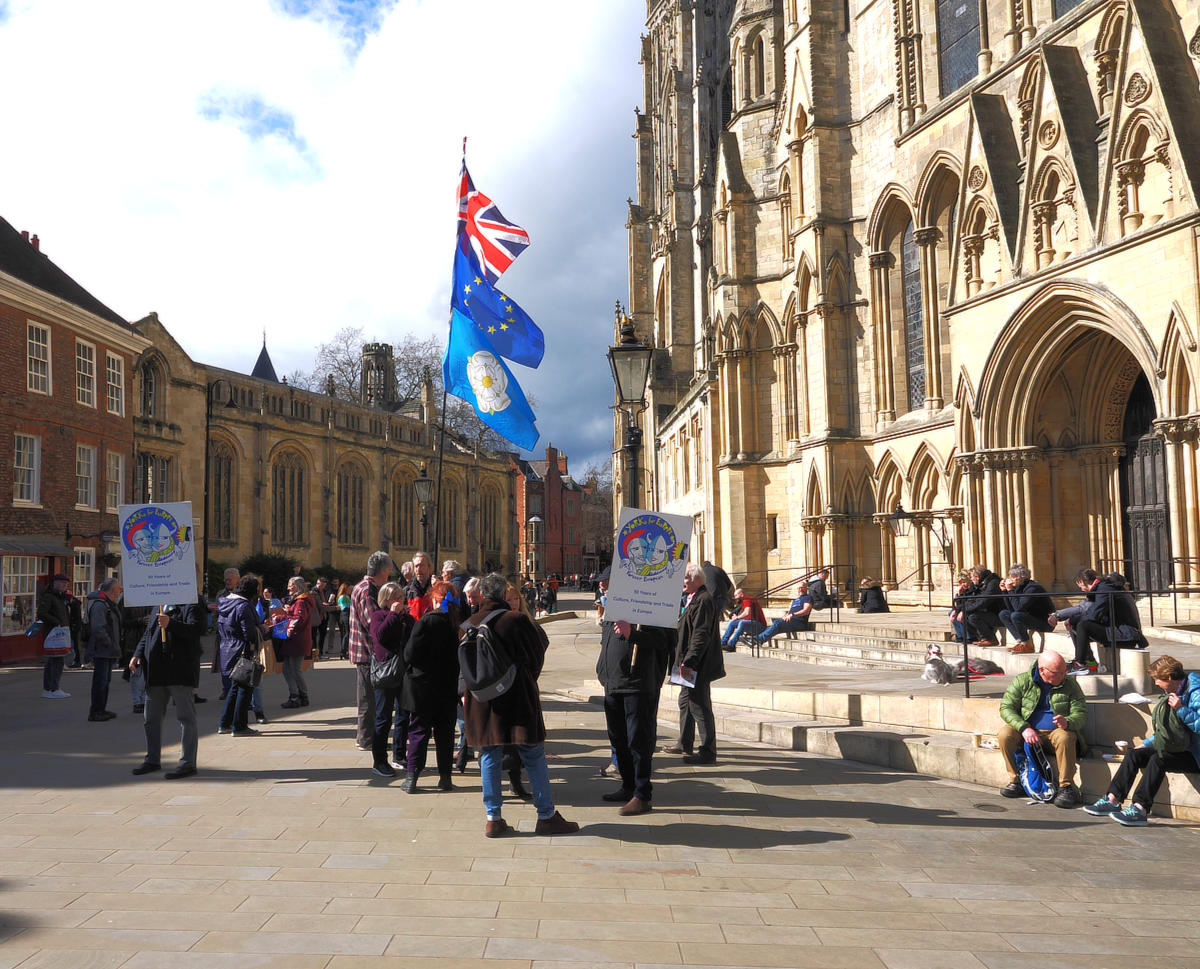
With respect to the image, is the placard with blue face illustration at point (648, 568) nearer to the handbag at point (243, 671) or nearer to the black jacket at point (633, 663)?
the black jacket at point (633, 663)

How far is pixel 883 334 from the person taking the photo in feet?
75.0

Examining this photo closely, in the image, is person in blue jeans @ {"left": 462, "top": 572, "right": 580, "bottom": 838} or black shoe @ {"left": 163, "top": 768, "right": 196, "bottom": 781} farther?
black shoe @ {"left": 163, "top": 768, "right": 196, "bottom": 781}

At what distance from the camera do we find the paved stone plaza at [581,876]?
14.8ft

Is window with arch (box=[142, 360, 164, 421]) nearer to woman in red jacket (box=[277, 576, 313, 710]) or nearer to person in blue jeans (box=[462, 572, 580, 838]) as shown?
woman in red jacket (box=[277, 576, 313, 710])

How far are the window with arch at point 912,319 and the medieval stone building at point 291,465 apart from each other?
26.2 meters

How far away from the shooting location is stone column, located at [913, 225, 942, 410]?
835 inches

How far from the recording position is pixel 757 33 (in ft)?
96.8

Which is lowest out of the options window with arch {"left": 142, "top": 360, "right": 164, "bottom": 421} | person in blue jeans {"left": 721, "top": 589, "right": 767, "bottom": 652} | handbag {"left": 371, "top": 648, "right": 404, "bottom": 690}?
person in blue jeans {"left": 721, "top": 589, "right": 767, "bottom": 652}

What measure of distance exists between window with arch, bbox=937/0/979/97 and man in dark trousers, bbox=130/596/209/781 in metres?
18.1

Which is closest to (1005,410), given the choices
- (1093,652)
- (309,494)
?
(1093,652)

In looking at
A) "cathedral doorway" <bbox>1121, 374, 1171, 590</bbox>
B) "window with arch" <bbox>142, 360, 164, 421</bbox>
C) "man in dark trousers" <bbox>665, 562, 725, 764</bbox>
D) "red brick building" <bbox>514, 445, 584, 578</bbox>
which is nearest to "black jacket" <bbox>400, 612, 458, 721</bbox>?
"man in dark trousers" <bbox>665, 562, 725, 764</bbox>

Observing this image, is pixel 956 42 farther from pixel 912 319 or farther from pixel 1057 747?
pixel 1057 747

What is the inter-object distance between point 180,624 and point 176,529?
898 mm

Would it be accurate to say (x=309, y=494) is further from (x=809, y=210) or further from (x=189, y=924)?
(x=189, y=924)
